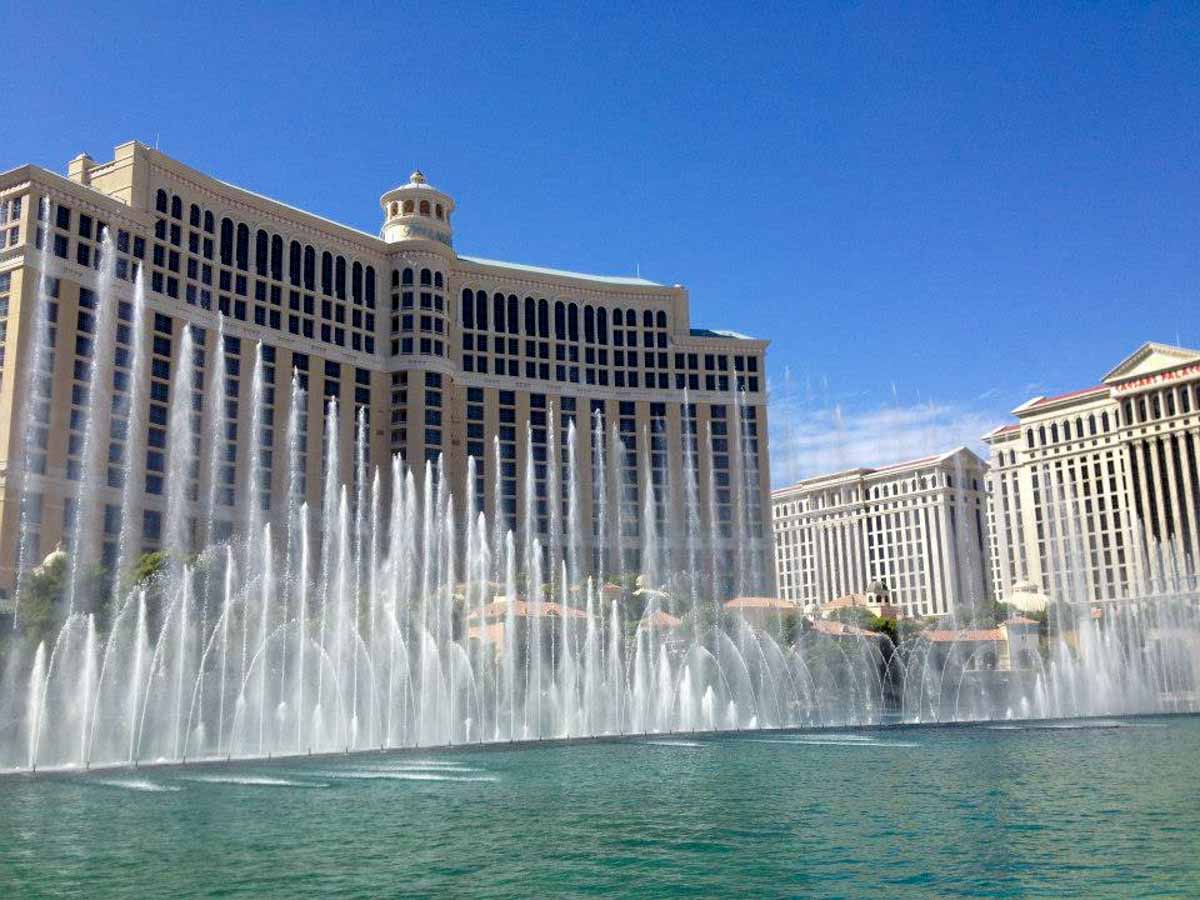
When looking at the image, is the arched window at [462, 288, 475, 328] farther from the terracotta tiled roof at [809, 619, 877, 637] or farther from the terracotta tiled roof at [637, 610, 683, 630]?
the terracotta tiled roof at [637, 610, 683, 630]

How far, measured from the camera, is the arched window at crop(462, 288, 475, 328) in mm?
96000

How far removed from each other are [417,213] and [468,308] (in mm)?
9029

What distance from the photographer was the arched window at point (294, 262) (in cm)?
8481

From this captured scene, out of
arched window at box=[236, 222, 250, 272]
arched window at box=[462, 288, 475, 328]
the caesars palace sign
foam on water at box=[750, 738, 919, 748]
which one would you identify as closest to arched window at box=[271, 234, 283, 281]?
arched window at box=[236, 222, 250, 272]

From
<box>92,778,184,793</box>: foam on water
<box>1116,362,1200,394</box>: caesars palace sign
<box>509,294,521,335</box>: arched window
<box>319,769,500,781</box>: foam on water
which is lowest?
<box>319,769,500,781</box>: foam on water

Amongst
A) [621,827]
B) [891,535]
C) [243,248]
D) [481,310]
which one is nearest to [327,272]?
[243,248]

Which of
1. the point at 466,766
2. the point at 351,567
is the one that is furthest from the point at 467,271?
the point at 466,766

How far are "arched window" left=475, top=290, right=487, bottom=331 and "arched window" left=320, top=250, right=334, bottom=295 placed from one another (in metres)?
13.7

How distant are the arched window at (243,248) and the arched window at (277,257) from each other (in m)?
2.05

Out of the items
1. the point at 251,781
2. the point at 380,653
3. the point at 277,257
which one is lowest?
the point at 251,781

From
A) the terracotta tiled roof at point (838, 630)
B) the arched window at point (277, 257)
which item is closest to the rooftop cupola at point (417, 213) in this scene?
the arched window at point (277, 257)

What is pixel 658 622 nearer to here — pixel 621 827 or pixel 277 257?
pixel 621 827

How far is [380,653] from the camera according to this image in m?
35.2

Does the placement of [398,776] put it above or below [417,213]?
below
